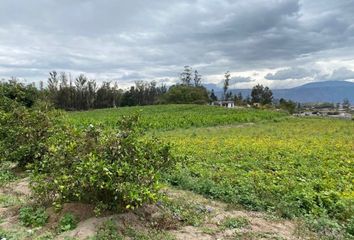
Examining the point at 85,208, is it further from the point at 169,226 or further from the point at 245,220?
the point at 245,220

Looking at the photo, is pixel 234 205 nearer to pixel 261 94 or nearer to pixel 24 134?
pixel 24 134

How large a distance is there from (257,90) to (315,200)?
7339cm

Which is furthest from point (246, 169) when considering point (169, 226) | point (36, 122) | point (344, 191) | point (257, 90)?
point (257, 90)

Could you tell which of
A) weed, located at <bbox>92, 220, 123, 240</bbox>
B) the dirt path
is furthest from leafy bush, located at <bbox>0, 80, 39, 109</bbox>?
weed, located at <bbox>92, 220, 123, 240</bbox>

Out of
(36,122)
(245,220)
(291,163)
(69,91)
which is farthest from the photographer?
(69,91)

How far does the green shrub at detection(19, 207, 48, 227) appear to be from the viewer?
4.17 m

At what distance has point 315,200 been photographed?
505 centimetres

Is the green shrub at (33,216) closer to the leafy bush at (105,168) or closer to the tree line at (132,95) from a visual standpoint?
the leafy bush at (105,168)

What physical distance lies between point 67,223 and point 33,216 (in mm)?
611

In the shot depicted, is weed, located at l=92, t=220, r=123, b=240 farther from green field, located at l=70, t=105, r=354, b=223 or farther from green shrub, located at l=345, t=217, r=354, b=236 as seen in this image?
green shrub, located at l=345, t=217, r=354, b=236

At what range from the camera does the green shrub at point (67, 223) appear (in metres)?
3.90

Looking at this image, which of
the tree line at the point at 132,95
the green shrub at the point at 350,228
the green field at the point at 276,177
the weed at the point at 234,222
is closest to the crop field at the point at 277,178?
the green field at the point at 276,177

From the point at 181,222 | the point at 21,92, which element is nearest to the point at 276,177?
the point at 181,222

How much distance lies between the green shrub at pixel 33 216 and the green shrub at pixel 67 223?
0.28 m
